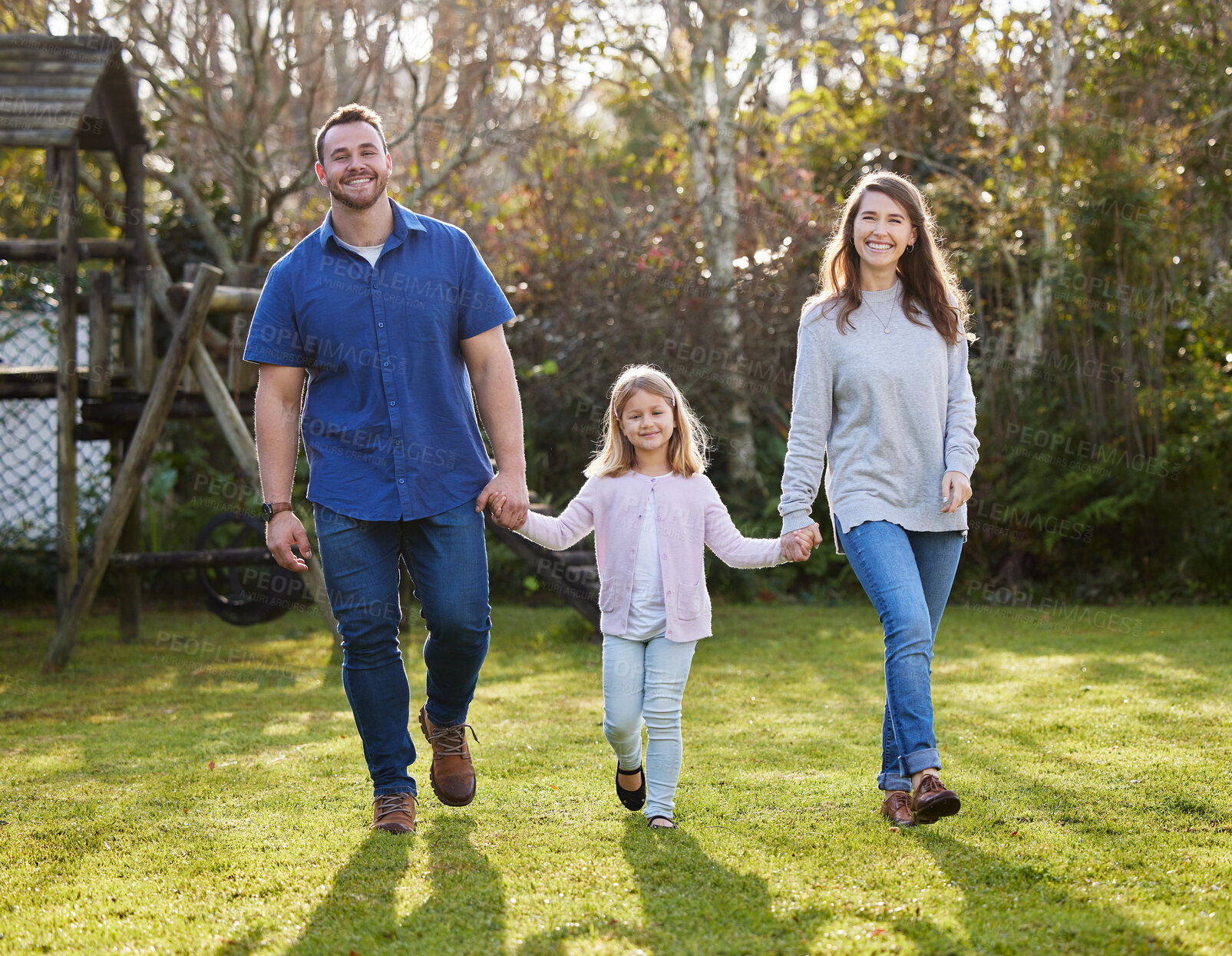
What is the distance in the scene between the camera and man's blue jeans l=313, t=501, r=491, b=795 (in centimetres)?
359

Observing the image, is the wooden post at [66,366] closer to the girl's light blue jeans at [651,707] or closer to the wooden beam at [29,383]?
the wooden beam at [29,383]

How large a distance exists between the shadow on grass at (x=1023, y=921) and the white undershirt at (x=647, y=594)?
1081mm

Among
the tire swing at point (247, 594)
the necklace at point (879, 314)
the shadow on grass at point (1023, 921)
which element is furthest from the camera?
the tire swing at point (247, 594)

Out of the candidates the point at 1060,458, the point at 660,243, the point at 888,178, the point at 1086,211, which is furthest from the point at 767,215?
the point at 888,178

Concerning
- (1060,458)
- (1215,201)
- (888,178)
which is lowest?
(1060,458)

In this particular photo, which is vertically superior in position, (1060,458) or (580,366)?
(580,366)

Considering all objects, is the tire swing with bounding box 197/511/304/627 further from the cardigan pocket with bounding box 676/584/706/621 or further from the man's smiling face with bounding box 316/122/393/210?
the cardigan pocket with bounding box 676/584/706/621

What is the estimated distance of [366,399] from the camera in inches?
143

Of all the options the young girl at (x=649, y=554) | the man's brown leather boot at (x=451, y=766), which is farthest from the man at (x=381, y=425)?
the young girl at (x=649, y=554)

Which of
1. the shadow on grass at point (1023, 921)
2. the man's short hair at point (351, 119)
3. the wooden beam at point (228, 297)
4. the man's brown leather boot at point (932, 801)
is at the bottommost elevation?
the shadow on grass at point (1023, 921)

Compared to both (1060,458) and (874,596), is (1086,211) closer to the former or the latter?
(1060,458)

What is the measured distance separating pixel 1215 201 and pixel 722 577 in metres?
5.17

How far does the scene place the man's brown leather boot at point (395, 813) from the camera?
3.62m

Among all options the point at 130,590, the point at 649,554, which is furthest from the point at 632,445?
the point at 130,590
